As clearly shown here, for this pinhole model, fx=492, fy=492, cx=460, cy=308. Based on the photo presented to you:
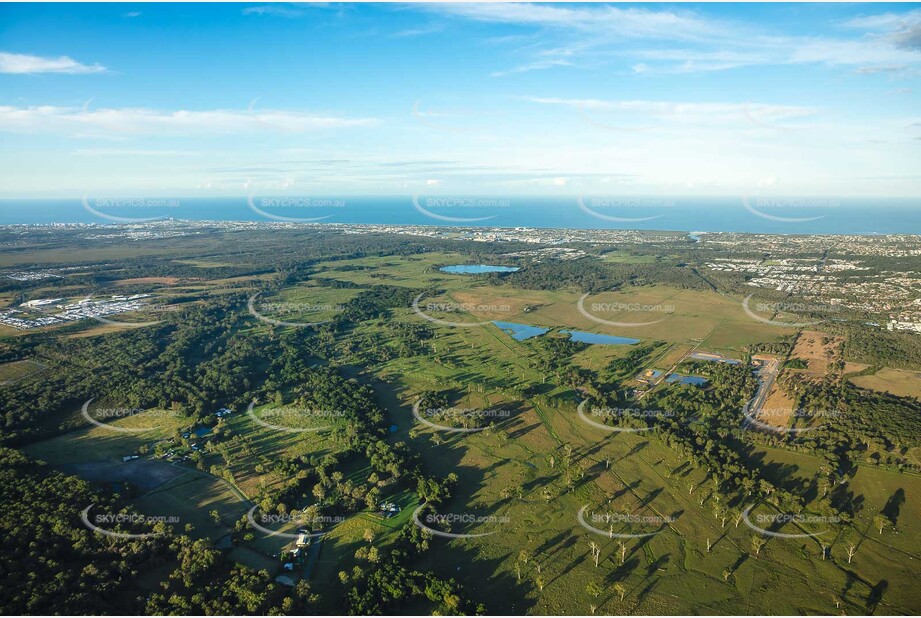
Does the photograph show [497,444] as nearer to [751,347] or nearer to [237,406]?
[237,406]

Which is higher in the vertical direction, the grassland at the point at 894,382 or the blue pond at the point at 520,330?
the blue pond at the point at 520,330

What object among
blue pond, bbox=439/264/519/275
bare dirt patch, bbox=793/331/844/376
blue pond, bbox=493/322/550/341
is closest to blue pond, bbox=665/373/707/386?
bare dirt patch, bbox=793/331/844/376

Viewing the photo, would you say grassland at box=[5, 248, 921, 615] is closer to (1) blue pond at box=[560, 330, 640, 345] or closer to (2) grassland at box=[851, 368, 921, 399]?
(2) grassland at box=[851, 368, 921, 399]

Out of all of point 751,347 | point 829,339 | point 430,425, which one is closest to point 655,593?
point 430,425

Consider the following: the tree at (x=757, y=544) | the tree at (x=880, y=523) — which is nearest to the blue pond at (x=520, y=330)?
the tree at (x=757, y=544)

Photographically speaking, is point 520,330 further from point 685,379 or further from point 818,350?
point 818,350

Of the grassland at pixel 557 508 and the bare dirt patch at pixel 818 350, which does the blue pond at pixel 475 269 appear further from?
the bare dirt patch at pixel 818 350
